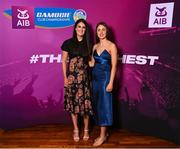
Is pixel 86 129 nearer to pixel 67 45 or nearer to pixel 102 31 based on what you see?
pixel 67 45

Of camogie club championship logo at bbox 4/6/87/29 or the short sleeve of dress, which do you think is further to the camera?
camogie club championship logo at bbox 4/6/87/29

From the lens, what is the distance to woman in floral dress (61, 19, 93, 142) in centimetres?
348

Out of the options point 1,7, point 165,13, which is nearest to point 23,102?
point 1,7

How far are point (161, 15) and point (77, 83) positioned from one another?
1195 mm

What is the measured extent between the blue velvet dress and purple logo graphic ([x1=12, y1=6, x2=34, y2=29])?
0.92m

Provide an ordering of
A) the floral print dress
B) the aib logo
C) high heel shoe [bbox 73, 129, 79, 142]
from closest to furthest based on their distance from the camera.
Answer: the aib logo < the floral print dress < high heel shoe [bbox 73, 129, 79, 142]

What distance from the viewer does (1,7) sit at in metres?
3.69

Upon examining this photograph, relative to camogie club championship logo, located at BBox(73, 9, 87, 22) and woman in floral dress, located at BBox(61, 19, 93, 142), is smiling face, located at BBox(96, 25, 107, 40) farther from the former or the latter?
camogie club championship logo, located at BBox(73, 9, 87, 22)

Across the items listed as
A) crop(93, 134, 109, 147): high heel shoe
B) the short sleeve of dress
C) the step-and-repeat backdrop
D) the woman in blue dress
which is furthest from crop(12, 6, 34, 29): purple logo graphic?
crop(93, 134, 109, 147): high heel shoe

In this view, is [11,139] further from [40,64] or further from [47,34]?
[47,34]

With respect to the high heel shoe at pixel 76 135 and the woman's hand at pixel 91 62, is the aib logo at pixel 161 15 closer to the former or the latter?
the woman's hand at pixel 91 62

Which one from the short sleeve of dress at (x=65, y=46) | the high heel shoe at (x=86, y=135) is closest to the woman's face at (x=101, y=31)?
the short sleeve of dress at (x=65, y=46)

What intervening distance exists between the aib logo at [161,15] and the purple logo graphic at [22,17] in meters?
1.41

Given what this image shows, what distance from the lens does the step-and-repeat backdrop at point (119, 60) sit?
353cm
